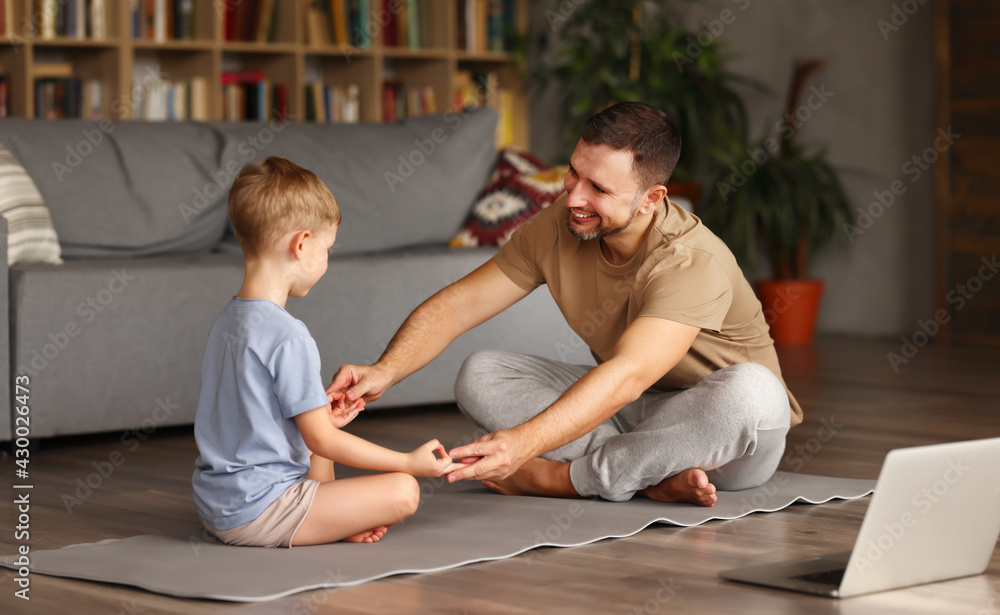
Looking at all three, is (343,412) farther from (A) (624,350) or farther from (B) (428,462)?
(A) (624,350)

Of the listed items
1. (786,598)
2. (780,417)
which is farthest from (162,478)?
(786,598)

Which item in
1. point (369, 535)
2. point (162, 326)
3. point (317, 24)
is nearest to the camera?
point (369, 535)

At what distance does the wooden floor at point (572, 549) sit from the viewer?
1479 millimetres

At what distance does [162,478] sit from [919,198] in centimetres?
338

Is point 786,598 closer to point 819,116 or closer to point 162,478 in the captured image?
point 162,478
